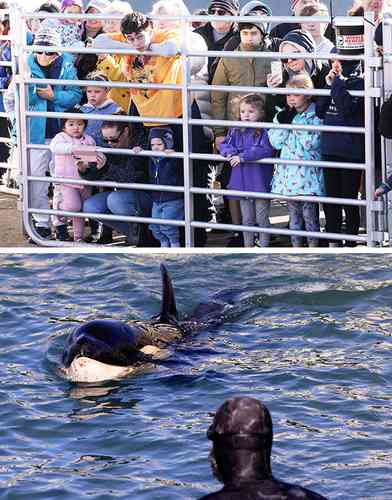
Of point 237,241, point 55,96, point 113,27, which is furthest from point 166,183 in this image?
point 113,27

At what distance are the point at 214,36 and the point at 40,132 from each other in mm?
2161

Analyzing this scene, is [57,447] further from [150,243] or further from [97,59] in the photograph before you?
[97,59]

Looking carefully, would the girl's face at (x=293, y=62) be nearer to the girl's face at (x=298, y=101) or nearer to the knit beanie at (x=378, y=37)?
the girl's face at (x=298, y=101)

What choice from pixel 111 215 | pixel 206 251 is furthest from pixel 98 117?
pixel 206 251

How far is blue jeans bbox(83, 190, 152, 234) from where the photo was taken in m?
13.0

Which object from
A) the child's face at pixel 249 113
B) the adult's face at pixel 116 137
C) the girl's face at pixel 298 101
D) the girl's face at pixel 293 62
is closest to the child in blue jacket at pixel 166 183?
the adult's face at pixel 116 137

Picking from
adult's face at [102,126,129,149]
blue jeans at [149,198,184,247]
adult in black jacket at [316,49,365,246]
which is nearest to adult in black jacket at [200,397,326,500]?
adult in black jacket at [316,49,365,246]

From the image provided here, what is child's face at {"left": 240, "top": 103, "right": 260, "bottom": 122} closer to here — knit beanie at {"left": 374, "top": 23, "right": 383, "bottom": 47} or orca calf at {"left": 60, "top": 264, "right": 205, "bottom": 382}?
knit beanie at {"left": 374, "top": 23, "right": 383, "bottom": 47}

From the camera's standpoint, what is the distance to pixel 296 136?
11953 millimetres

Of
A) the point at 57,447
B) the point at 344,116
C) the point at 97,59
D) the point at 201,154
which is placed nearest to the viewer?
the point at 57,447

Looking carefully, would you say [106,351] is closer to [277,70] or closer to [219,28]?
[277,70]

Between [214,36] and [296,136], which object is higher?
[214,36]

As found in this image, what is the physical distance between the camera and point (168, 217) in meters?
12.7

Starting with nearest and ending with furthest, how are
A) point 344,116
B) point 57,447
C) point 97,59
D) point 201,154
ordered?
1. point 57,447
2. point 344,116
3. point 201,154
4. point 97,59
